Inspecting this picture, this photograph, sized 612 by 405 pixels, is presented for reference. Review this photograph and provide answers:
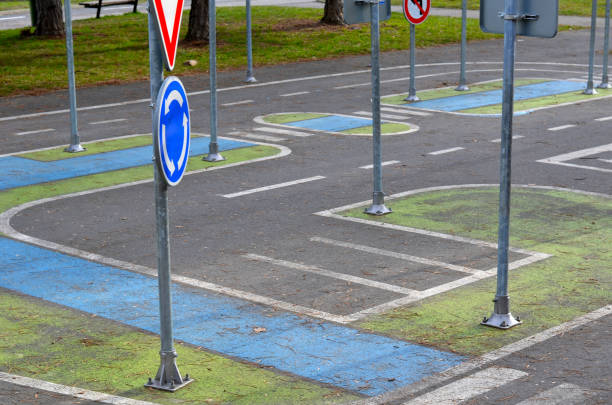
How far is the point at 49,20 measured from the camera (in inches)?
1272

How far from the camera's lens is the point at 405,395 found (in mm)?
7715

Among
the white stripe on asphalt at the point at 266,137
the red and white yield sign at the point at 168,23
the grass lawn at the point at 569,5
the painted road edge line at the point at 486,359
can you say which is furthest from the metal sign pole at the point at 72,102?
the grass lawn at the point at 569,5

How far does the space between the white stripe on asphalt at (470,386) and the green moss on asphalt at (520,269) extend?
49cm

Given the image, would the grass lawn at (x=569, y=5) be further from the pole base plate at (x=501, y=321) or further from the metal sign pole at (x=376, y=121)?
the pole base plate at (x=501, y=321)

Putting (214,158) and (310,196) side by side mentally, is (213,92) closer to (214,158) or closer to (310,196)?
(214,158)

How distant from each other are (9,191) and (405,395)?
8518 mm

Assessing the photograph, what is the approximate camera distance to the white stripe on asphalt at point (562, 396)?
24.8 feet

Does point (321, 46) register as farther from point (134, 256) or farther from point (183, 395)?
point (183, 395)

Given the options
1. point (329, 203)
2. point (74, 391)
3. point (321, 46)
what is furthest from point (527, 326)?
point (321, 46)

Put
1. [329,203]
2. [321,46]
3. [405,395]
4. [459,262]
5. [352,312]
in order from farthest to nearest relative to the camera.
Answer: [321,46] → [329,203] → [459,262] → [352,312] → [405,395]

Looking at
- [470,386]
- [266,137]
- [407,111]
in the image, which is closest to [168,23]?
[470,386]

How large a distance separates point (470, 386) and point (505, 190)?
6.65 feet

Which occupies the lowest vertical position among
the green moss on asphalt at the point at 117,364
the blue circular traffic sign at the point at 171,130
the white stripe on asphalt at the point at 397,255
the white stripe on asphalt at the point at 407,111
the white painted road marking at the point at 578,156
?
the green moss on asphalt at the point at 117,364

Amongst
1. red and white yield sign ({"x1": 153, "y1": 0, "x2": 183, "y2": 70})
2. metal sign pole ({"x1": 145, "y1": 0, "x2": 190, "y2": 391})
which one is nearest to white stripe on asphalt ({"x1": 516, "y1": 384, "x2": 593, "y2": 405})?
metal sign pole ({"x1": 145, "y1": 0, "x2": 190, "y2": 391})
